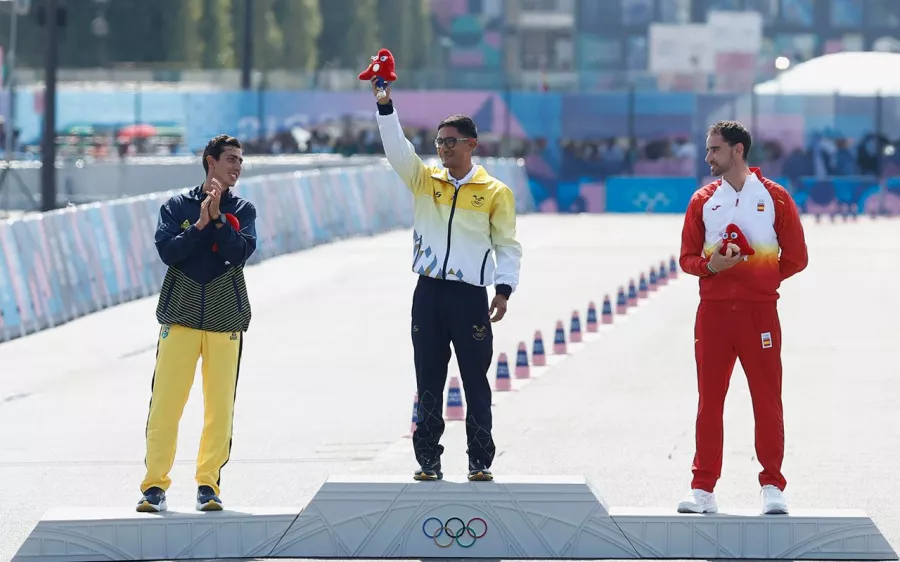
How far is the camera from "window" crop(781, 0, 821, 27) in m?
127

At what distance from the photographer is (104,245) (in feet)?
75.4

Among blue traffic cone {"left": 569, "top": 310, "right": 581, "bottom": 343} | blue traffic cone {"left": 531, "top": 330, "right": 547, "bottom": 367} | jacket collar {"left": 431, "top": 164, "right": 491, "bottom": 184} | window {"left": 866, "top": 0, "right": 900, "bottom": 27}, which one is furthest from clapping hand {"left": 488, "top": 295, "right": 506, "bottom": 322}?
window {"left": 866, "top": 0, "right": 900, "bottom": 27}

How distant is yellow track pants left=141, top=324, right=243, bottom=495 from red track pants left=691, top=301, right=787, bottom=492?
6.60ft

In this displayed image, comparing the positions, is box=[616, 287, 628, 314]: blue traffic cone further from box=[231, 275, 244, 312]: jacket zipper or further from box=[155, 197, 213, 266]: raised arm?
box=[155, 197, 213, 266]: raised arm

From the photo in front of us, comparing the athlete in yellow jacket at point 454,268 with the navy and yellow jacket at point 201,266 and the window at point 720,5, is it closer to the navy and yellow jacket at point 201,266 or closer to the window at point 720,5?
the navy and yellow jacket at point 201,266

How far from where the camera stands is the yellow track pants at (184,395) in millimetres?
9375

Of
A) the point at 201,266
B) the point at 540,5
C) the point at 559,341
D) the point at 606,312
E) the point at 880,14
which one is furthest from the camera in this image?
the point at 880,14

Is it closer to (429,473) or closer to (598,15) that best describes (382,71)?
(429,473)

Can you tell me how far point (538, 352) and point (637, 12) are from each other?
106444 mm

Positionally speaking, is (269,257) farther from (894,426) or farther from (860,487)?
(860,487)

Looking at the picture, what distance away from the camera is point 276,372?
56.6ft

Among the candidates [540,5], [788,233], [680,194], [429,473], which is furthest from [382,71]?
[540,5]

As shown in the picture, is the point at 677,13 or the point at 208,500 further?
the point at 677,13

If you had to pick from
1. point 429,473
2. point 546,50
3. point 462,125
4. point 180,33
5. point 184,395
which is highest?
point 546,50
